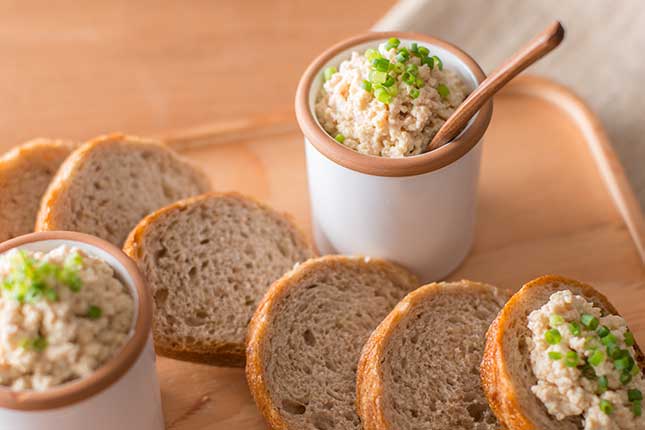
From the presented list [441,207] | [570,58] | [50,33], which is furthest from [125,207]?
[570,58]

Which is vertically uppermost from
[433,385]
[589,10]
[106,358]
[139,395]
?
[589,10]

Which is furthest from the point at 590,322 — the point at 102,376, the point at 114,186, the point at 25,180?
the point at 25,180

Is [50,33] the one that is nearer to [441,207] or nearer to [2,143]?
[2,143]

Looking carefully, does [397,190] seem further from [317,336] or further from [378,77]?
[317,336]

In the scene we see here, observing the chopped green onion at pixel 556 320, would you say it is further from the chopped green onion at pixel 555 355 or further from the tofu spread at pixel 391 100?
the tofu spread at pixel 391 100

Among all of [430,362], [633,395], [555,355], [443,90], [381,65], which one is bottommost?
[430,362]
